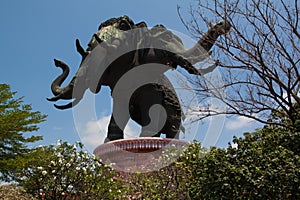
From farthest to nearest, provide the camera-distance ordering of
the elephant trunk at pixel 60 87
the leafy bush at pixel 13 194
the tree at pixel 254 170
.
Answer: the elephant trunk at pixel 60 87 → the leafy bush at pixel 13 194 → the tree at pixel 254 170

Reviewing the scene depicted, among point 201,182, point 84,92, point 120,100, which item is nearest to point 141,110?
point 120,100

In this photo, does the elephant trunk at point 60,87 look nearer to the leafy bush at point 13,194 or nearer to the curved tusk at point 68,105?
the curved tusk at point 68,105

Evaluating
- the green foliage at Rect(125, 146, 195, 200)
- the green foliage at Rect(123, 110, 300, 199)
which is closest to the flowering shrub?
the green foliage at Rect(125, 146, 195, 200)

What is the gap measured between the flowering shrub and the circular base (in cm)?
106

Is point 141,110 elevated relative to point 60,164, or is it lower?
elevated

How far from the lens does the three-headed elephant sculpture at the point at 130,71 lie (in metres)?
13.1

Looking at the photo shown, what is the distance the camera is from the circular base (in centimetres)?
1154

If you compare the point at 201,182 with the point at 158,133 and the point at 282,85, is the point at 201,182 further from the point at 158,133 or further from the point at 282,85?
the point at 158,133

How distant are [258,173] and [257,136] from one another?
183 cm

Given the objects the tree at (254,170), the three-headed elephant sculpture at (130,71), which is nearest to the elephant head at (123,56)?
the three-headed elephant sculpture at (130,71)

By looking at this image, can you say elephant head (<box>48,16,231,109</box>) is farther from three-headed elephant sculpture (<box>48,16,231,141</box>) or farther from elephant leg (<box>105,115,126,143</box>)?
elephant leg (<box>105,115,126,143</box>)

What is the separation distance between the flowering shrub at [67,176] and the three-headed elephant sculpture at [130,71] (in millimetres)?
2984

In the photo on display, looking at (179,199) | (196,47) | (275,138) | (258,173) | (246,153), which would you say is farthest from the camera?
(196,47)

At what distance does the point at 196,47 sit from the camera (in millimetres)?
12977
